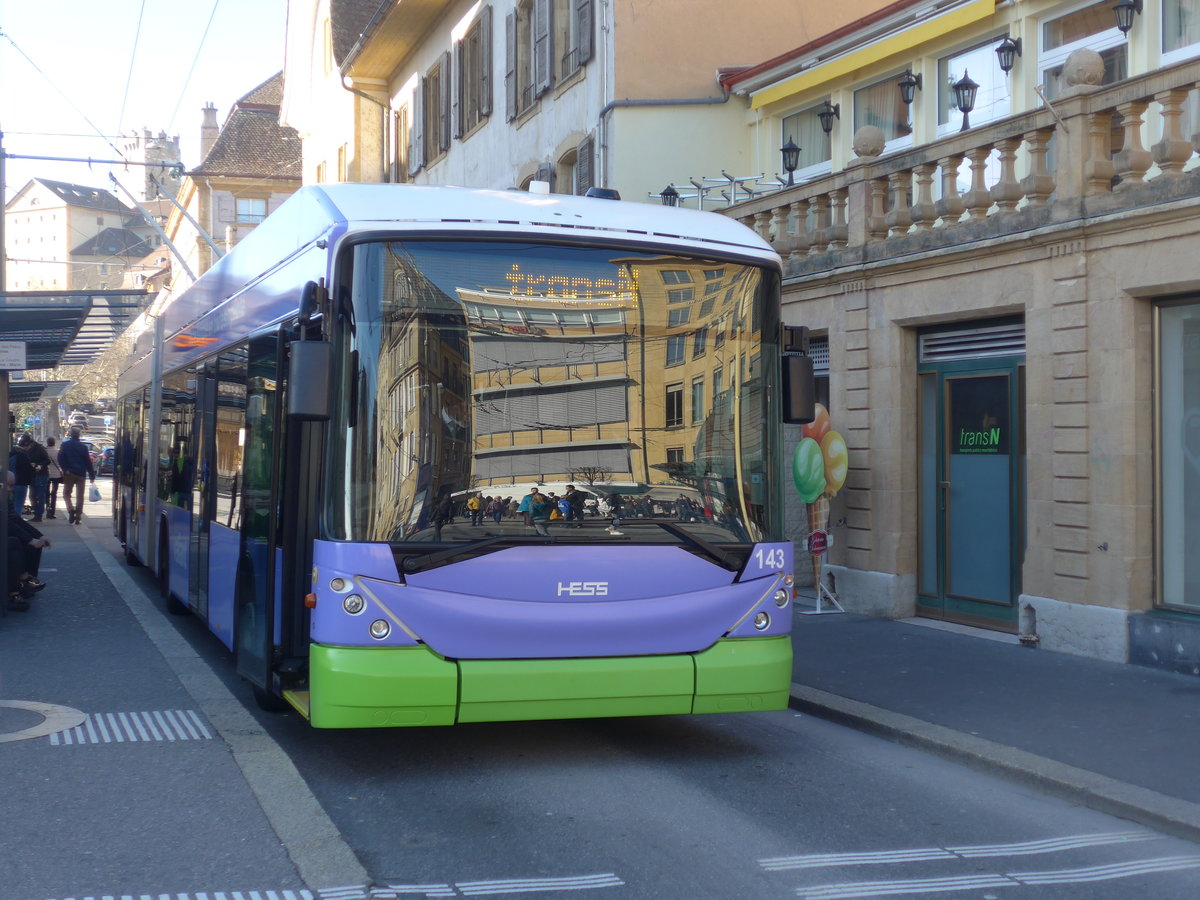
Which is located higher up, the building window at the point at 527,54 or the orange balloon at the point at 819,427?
the building window at the point at 527,54

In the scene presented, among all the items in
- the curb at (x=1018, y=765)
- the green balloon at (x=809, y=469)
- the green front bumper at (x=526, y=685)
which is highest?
the green balloon at (x=809, y=469)

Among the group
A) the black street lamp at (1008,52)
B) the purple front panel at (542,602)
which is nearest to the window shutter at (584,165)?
the black street lamp at (1008,52)

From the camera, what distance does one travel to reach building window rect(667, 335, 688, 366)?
690cm

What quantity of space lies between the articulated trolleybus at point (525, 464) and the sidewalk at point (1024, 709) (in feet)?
4.36

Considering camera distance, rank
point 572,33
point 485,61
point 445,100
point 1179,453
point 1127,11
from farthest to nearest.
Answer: point 445,100, point 485,61, point 572,33, point 1127,11, point 1179,453

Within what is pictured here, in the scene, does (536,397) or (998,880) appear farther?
(536,397)

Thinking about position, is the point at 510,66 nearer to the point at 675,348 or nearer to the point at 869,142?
the point at 869,142

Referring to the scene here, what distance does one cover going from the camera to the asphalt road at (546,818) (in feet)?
17.1

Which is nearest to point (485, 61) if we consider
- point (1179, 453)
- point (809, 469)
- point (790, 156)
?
point (790, 156)

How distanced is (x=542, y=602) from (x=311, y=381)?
1.51 meters

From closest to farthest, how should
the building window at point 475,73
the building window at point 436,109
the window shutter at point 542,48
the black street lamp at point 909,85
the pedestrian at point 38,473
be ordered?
1. the black street lamp at point 909,85
2. the window shutter at point 542,48
3. the pedestrian at point 38,473
4. the building window at point 475,73
5. the building window at point 436,109

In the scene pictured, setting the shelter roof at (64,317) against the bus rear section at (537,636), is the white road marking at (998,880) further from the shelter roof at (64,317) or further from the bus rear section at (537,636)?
the shelter roof at (64,317)

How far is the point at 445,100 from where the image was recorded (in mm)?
27703

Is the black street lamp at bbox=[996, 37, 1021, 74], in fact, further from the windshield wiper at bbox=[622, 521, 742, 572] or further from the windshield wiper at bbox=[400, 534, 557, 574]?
the windshield wiper at bbox=[400, 534, 557, 574]
